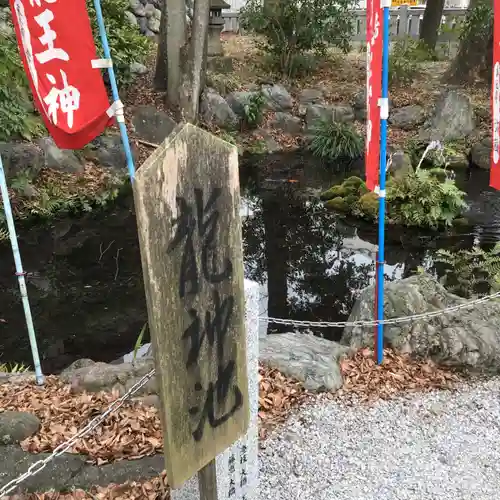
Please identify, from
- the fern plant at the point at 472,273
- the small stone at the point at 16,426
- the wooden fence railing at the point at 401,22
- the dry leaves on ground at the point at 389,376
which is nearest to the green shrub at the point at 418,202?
the fern plant at the point at 472,273

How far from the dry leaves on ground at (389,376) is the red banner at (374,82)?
57.4 inches

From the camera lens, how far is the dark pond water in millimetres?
6734

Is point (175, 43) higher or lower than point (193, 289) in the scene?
higher

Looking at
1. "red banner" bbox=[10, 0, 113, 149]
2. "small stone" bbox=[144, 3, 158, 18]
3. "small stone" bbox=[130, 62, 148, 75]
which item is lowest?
"small stone" bbox=[130, 62, 148, 75]

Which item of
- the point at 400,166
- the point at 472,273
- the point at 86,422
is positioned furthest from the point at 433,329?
the point at 400,166

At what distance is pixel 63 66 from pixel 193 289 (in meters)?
2.50

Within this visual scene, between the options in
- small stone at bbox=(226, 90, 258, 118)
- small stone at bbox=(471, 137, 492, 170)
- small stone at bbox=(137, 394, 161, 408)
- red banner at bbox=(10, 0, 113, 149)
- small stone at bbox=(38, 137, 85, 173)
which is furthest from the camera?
small stone at bbox=(226, 90, 258, 118)

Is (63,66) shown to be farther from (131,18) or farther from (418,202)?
(131,18)

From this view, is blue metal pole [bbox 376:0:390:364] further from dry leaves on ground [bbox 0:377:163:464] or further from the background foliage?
the background foliage

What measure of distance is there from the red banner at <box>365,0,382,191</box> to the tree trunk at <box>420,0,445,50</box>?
1674 cm

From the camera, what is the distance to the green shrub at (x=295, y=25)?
16359mm

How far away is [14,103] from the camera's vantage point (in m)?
11.1

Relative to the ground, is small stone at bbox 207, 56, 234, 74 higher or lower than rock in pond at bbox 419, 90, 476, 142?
higher

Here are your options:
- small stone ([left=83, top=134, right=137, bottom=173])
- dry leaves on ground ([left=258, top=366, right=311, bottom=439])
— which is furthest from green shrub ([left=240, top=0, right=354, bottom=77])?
dry leaves on ground ([left=258, top=366, right=311, bottom=439])
